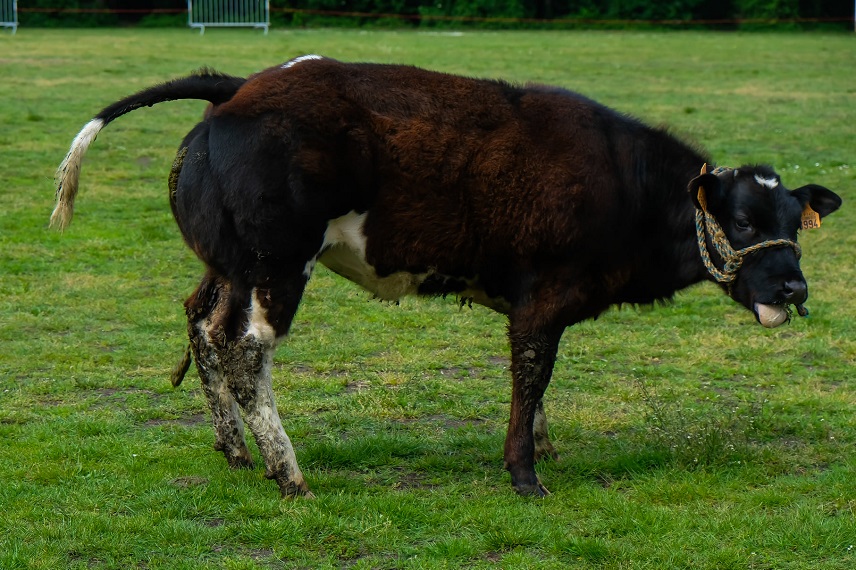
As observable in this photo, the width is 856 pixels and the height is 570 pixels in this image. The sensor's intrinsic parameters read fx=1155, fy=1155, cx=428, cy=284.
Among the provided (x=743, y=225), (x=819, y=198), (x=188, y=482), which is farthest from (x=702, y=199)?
(x=188, y=482)

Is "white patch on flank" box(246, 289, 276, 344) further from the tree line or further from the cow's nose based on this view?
the tree line

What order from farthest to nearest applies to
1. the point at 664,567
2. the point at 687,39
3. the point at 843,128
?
the point at 687,39 < the point at 843,128 < the point at 664,567

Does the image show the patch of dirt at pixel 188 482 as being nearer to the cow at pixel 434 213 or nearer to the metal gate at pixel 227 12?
the cow at pixel 434 213

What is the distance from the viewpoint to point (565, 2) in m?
53.0

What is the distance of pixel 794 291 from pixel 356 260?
2.34 m

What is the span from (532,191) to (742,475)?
199 cm

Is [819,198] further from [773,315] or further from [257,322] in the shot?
[257,322]

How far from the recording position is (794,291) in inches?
237

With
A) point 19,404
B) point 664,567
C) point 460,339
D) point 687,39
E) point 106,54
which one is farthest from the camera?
point 687,39

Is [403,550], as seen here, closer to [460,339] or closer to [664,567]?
[664,567]

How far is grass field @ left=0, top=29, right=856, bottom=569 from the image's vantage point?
5539 mm

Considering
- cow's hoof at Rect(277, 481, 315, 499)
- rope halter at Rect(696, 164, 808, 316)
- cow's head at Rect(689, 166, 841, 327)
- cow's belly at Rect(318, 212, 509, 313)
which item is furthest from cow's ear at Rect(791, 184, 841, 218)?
cow's hoof at Rect(277, 481, 315, 499)

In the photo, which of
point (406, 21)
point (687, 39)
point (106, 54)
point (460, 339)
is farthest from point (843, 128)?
point (406, 21)

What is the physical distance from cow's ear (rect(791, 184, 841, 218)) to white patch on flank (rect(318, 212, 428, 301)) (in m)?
2.10
